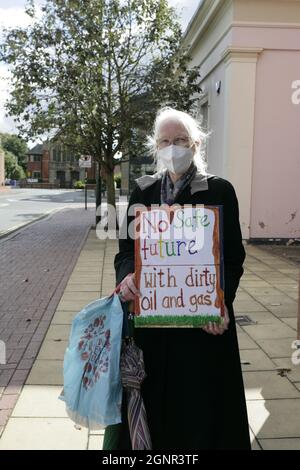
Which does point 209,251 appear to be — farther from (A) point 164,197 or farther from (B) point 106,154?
(B) point 106,154

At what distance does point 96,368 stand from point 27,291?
529 centimetres

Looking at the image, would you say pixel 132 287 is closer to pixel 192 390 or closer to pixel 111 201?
pixel 192 390

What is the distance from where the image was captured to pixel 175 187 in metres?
2.31

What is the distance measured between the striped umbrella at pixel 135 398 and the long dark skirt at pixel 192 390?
0.04 metres

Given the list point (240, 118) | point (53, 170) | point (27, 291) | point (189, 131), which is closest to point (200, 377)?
point (189, 131)

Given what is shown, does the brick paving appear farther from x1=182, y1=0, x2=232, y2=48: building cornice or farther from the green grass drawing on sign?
x1=182, y1=0, x2=232, y2=48: building cornice

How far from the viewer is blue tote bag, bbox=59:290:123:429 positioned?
2.20 meters

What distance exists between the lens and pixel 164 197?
2.32 meters

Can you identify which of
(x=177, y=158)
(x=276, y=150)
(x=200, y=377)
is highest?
(x=276, y=150)

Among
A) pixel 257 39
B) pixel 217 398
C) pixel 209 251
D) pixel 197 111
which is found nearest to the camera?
pixel 209 251

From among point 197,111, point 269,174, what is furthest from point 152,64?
point 269,174

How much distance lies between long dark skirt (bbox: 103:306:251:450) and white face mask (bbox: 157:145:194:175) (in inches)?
27.3

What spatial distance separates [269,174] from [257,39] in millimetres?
2962

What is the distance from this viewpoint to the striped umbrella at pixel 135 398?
2250 millimetres
